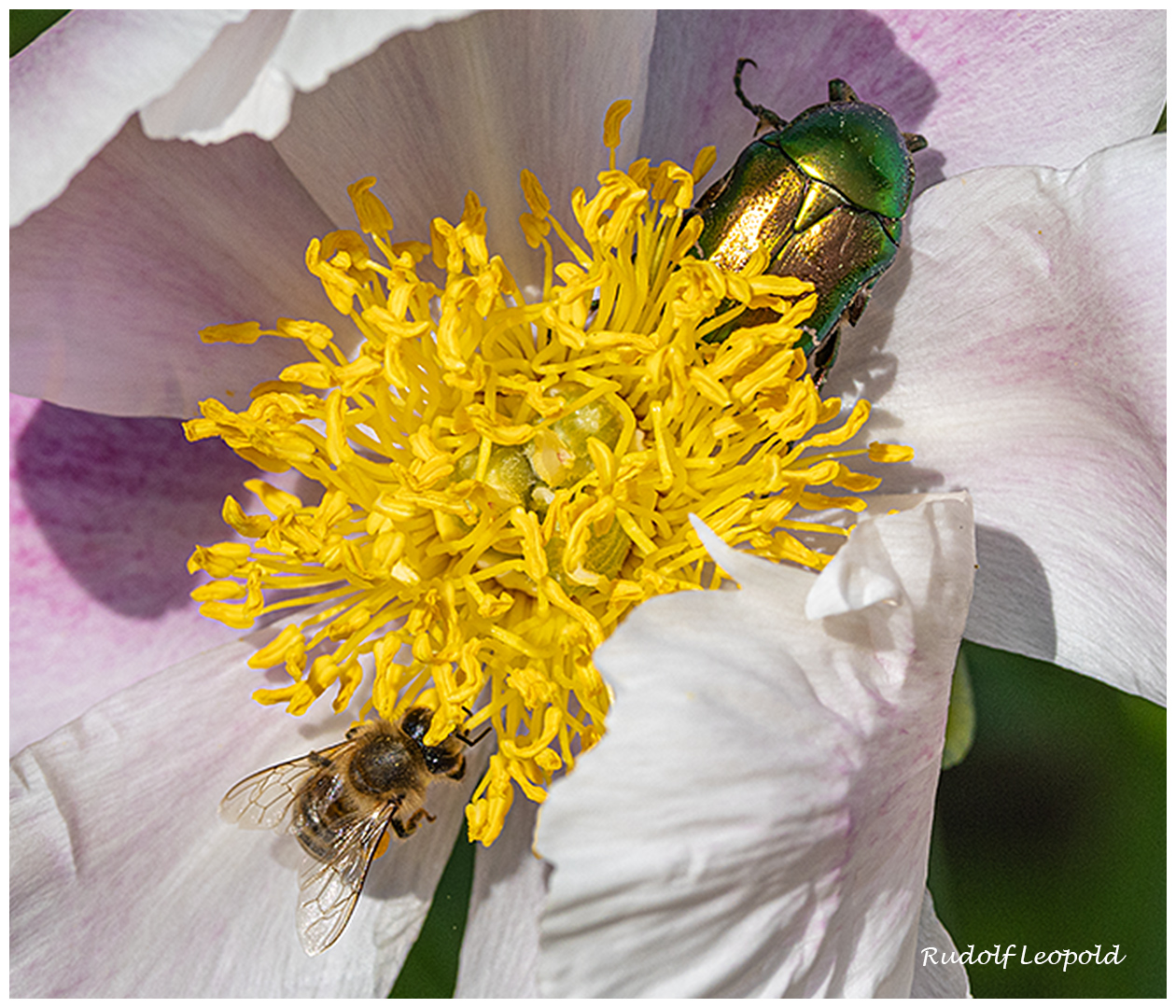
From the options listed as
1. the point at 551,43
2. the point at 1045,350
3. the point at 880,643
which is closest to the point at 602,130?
the point at 551,43

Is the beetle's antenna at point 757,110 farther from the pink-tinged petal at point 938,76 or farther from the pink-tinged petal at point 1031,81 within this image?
the pink-tinged petal at point 1031,81

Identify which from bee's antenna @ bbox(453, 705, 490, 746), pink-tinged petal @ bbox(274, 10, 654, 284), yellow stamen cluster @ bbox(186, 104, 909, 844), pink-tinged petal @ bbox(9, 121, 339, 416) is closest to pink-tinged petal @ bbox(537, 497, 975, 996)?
yellow stamen cluster @ bbox(186, 104, 909, 844)

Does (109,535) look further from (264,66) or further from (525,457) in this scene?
(264,66)

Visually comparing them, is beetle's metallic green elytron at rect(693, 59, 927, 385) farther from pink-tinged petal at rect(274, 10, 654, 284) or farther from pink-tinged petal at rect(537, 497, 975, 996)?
pink-tinged petal at rect(537, 497, 975, 996)

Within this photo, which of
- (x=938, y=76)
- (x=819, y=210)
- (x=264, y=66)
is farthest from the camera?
(x=938, y=76)

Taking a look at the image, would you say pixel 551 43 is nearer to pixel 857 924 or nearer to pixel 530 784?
pixel 530 784

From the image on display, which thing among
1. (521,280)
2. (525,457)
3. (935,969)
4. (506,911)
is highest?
(521,280)

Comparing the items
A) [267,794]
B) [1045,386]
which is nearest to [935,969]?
[1045,386]
